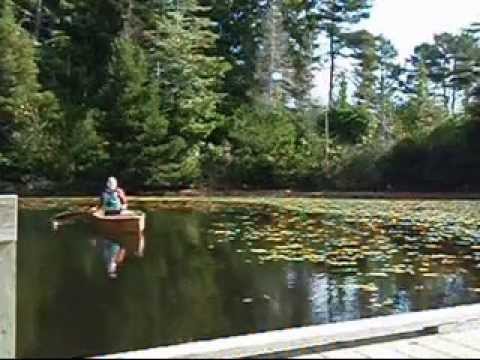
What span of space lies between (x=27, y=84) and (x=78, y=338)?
71.3 ft

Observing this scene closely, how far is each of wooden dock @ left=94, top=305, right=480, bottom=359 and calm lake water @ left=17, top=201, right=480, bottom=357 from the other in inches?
85.1

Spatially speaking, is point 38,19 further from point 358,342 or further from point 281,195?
point 358,342

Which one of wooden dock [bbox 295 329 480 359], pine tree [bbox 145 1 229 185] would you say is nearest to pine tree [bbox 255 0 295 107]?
pine tree [bbox 145 1 229 185]

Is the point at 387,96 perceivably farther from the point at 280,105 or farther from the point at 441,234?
the point at 441,234

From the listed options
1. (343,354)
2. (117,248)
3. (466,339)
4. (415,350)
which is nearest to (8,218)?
(343,354)

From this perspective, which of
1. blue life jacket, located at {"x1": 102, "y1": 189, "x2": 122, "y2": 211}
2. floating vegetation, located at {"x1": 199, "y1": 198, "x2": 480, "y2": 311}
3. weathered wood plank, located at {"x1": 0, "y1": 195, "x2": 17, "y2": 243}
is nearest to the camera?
weathered wood plank, located at {"x1": 0, "y1": 195, "x2": 17, "y2": 243}

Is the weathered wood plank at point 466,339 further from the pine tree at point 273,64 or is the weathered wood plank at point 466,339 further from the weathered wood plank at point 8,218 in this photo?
the pine tree at point 273,64

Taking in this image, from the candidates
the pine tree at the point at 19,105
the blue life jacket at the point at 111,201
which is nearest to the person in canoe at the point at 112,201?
the blue life jacket at the point at 111,201

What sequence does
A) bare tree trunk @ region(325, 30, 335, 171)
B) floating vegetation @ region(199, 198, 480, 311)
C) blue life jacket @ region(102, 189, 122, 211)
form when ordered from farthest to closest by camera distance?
bare tree trunk @ region(325, 30, 335, 171)
blue life jacket @ region(102, 189, 122, 211)
floating vegetation @ region(199, 198, 480, 311)

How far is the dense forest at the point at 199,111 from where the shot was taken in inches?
1013

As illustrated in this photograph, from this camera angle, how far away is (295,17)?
33.2 meters

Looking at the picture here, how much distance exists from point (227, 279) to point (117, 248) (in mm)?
3255

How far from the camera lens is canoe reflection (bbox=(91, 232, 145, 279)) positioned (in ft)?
31.0

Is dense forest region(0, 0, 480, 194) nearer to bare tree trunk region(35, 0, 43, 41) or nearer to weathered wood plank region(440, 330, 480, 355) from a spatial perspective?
bare tree trunk region(35, 0, 43, 41)
